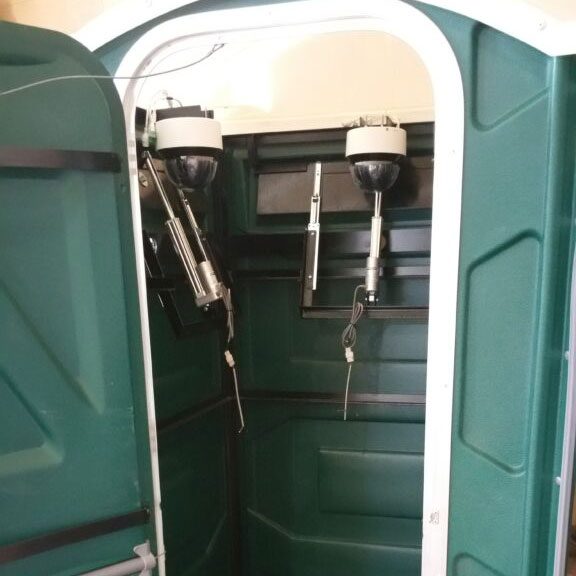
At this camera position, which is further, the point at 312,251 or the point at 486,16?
the point at 312,251

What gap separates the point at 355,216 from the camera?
66.9 inches

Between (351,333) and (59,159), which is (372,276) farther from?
(59,159)

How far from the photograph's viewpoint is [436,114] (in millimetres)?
1063

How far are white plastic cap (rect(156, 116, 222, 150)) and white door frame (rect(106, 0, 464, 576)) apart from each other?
0.50 feet

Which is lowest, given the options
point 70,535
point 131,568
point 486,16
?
point 131,568

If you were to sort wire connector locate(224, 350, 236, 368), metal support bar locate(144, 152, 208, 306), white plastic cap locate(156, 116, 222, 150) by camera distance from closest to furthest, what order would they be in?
1. white plastic cap locate(156, 116, 222, 150)
2. metal support bar locate(144, 152, 208, 306)
3. wire connector locate(224, 350, 236, 368)

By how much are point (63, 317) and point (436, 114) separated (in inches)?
34.3

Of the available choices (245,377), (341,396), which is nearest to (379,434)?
(341,396)

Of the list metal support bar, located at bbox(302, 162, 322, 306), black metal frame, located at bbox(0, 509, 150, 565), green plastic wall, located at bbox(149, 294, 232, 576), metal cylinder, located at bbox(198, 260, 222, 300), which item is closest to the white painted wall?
metal support bar, located at bbox(302, 162, 322, 306)

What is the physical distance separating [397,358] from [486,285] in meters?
0.74

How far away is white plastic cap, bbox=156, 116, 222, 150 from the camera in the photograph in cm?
133

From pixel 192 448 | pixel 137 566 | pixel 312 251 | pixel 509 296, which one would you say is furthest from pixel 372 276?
pixel 137 566

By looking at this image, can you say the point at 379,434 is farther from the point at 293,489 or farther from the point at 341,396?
the point at 293,489

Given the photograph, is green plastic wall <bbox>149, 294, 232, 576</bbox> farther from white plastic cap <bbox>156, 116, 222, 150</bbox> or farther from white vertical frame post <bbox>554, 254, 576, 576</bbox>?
white vertical frame post <bbox>554, 254, 576, 576</bbox>
